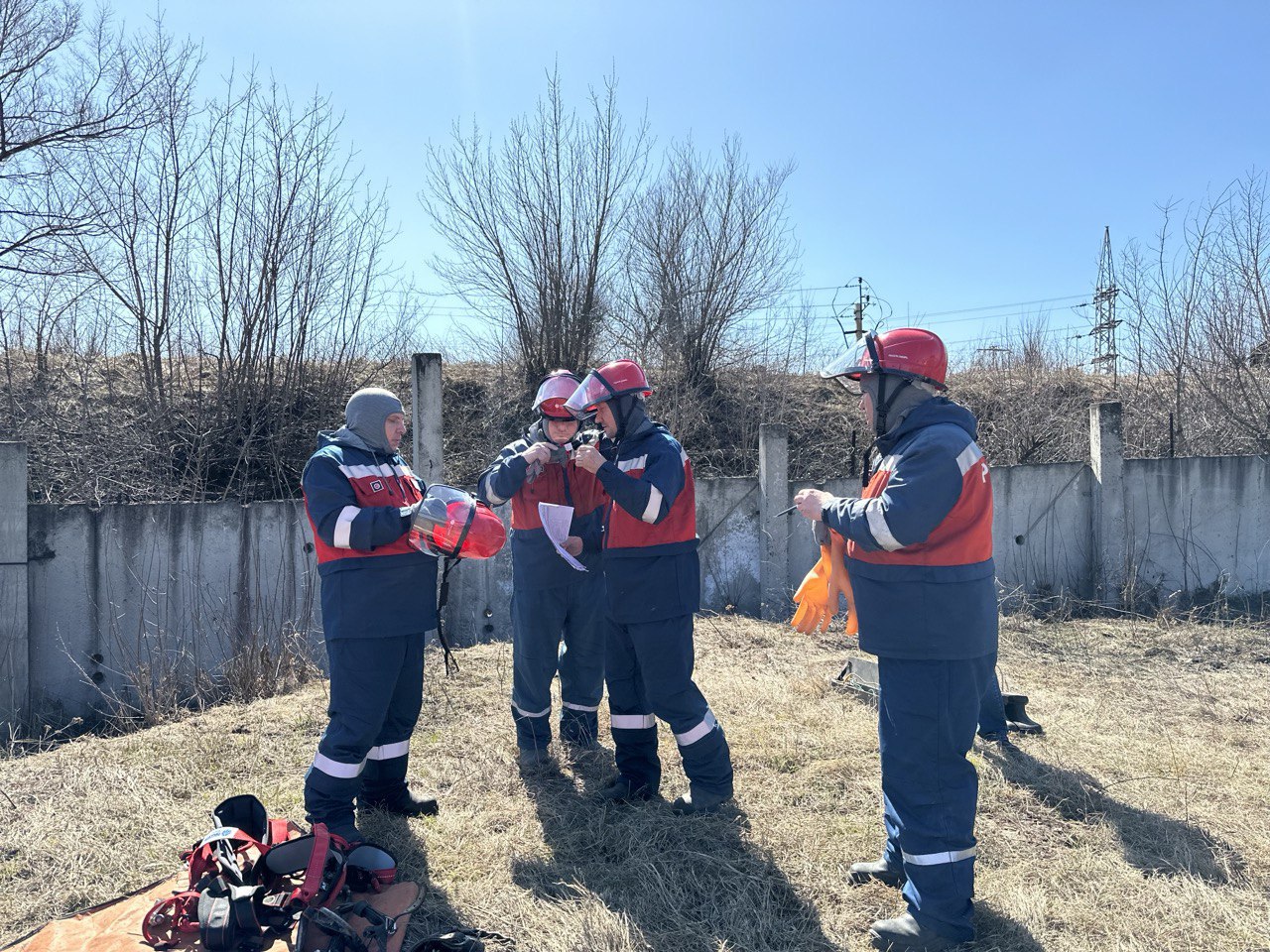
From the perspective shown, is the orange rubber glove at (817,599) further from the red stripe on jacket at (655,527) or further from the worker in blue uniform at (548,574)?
the worker in blue uniform at (548,574)

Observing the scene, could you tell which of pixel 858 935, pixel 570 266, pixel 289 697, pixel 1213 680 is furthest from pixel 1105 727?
pixel 570 266

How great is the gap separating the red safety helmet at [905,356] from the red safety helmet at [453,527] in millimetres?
1694

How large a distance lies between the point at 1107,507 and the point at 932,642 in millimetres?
8489

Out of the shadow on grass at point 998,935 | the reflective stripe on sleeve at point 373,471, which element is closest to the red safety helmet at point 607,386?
the reflective stripe on sleeve at point 373,471

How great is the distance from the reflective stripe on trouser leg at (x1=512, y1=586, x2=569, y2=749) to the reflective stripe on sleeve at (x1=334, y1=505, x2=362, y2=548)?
1.26 meters

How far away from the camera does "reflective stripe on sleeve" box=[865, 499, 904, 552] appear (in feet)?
9.88

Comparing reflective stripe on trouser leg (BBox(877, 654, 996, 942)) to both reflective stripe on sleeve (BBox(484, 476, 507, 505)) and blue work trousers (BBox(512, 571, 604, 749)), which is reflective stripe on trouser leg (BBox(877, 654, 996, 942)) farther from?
reflective stripe on sleeve (BBox(484, 476, 507, 505))

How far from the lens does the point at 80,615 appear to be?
757 centimetres

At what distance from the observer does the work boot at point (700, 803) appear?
421 centimetres

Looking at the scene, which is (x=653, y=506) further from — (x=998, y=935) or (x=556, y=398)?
(x=998, y=935)

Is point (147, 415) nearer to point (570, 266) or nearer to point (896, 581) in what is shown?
point (570, 266)

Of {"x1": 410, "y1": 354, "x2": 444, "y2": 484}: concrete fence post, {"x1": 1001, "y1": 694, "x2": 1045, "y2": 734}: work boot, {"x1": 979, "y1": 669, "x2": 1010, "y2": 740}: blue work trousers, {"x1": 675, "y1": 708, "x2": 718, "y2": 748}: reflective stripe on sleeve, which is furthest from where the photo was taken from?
{"x1": 410, "y1": 354, "x2": 444, "y2": 484}: concrete fence post

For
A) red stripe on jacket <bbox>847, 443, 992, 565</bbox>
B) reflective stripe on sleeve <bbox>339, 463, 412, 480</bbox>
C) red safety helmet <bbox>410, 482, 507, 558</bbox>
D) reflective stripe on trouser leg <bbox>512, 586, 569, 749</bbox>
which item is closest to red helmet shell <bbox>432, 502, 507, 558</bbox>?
red safety helmet <bbox>410, 482, 507, 558</bbox>

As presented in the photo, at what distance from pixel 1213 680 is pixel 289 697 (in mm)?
7389
